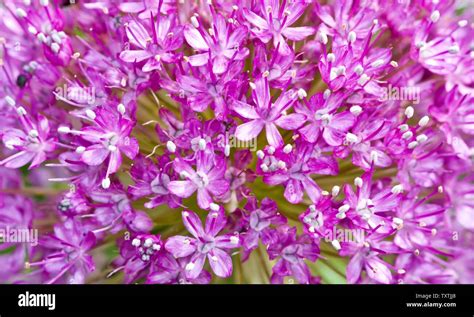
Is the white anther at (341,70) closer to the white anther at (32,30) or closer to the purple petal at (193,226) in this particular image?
the purple petal at (193,226)

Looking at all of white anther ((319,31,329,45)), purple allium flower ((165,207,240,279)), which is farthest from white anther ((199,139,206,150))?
white anther ((319,31,329,45))

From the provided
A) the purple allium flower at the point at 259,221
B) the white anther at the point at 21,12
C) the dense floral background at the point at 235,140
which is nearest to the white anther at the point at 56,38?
the dense floral background at the point at 235,140
